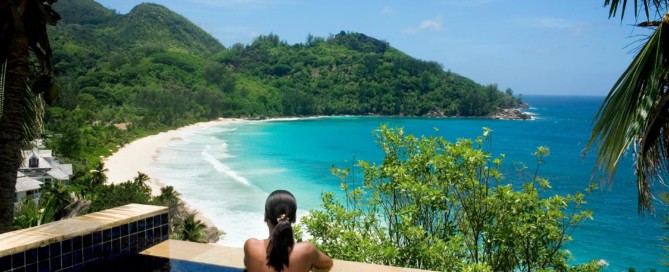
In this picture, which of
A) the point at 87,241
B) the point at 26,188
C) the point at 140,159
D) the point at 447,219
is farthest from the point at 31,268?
the point at 140,159

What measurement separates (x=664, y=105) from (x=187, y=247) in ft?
12.2

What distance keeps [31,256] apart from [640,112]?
12.3 feet

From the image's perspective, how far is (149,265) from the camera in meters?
4.41

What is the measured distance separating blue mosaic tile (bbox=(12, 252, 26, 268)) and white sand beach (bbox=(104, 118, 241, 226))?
64.7 ft

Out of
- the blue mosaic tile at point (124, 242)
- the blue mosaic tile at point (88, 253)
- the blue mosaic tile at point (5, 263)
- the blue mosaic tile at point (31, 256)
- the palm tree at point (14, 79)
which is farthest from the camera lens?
the palm tree at point (14, 79)

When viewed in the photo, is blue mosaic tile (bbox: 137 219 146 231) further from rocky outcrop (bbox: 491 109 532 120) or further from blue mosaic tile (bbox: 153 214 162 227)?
rocky outcrop (bbox: 491 109 532 120)

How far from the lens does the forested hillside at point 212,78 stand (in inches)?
2896

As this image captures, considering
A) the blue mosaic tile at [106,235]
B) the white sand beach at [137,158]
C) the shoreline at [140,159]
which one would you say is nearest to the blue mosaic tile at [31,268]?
the blue mosaic tile at [106,235]

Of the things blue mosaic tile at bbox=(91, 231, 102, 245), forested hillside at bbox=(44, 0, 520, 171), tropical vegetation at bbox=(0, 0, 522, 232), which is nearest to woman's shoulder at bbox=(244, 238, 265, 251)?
blue mosaic tile at bbox=(91, 231, 102, 245)

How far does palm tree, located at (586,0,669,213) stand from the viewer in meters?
2.56

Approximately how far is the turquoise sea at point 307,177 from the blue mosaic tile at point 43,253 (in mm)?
3427

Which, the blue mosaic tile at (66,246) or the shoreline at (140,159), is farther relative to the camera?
the shoreline at (140,159)

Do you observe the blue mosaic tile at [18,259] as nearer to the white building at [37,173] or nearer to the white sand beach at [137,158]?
the white building at [37,173]

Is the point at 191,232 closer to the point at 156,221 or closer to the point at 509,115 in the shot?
the point at 156,221
